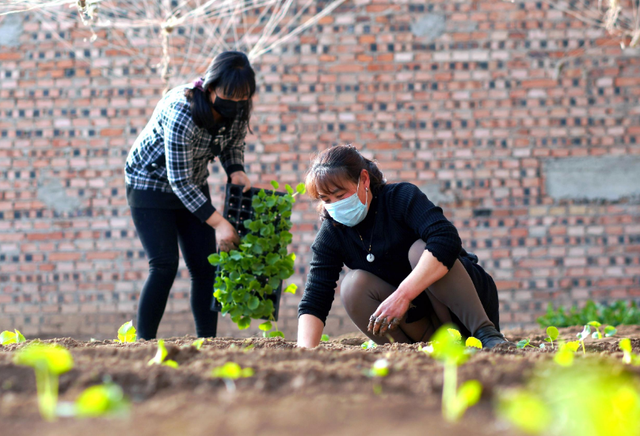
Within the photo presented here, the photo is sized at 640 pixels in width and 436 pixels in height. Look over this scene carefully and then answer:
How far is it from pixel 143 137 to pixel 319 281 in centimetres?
97

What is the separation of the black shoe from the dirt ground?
60 cm

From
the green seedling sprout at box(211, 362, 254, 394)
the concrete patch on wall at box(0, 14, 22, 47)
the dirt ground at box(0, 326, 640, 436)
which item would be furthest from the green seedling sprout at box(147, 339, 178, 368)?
the concrete patch on wall at box(0, 14, 22, 47)

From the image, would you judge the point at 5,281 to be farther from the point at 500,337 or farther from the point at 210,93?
the point at 500,337

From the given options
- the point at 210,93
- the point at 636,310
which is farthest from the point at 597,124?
the point at 210,93

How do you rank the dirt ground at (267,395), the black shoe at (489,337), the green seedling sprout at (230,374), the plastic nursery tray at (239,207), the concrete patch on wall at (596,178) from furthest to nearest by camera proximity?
the concrete patch on wall at (596,178), the plastic nursery tray at (239,207), the black shoe at (489,337), the green seedling sprout at (230,374), the dirt ground at (267,395)

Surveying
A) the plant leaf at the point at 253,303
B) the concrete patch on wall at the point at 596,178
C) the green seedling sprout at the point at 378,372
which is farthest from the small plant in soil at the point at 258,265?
the concrete patch on wall at the point at 596,178

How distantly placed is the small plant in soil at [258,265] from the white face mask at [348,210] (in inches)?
13.5

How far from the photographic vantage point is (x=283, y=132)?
404 cm

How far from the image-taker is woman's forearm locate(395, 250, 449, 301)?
72.1 inches

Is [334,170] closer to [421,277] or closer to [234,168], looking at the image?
[421,277]

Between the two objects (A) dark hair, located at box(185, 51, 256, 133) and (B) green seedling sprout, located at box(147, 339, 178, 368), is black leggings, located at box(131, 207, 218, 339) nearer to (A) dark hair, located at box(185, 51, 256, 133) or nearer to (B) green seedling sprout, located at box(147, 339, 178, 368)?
(A) dark hair, located at box(185, 51, 256, 133)

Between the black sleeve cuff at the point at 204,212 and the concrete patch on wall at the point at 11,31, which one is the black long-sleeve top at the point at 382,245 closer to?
the black sleeve cuff at the point at 204,212

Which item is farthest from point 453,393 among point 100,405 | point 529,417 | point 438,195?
point 438,195

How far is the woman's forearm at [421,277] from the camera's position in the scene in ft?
6.01
